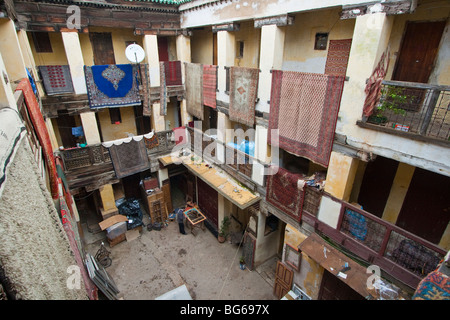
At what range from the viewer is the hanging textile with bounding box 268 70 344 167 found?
23.1 feet

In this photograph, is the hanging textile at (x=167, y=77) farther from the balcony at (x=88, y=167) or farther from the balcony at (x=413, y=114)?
the balcony at (x=413, y=114)

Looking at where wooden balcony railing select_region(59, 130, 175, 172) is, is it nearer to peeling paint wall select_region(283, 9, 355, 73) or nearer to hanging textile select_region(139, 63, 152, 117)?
hanging textile select_region(139, 63, 152, 117)

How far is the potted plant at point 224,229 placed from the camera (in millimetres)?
13312

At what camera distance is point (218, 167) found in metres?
12.4

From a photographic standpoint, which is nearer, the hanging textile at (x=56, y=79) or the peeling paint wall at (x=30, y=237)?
the peeling paint wall at (x=30, y=237)

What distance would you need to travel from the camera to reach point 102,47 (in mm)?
12727

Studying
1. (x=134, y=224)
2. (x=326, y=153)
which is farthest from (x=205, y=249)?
(x=326, y=153)

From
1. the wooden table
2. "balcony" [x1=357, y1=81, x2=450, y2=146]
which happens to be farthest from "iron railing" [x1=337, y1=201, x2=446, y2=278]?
the wooden table

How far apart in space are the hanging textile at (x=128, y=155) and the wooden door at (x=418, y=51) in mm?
10991

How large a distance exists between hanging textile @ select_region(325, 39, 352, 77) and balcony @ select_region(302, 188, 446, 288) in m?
4.16

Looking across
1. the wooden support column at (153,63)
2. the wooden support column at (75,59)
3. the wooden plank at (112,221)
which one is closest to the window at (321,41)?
the wooden support column at (153,63)

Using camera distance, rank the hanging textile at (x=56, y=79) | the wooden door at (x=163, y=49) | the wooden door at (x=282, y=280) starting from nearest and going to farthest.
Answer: the wooden door at (x=282, y=280), the hanging textile at (x=56, y=79), the wooden door at (x=163, y=49)

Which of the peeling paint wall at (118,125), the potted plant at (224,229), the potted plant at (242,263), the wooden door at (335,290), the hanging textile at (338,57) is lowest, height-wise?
the potted plant at (242,263)

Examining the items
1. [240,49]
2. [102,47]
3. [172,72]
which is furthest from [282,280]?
[102,47]
